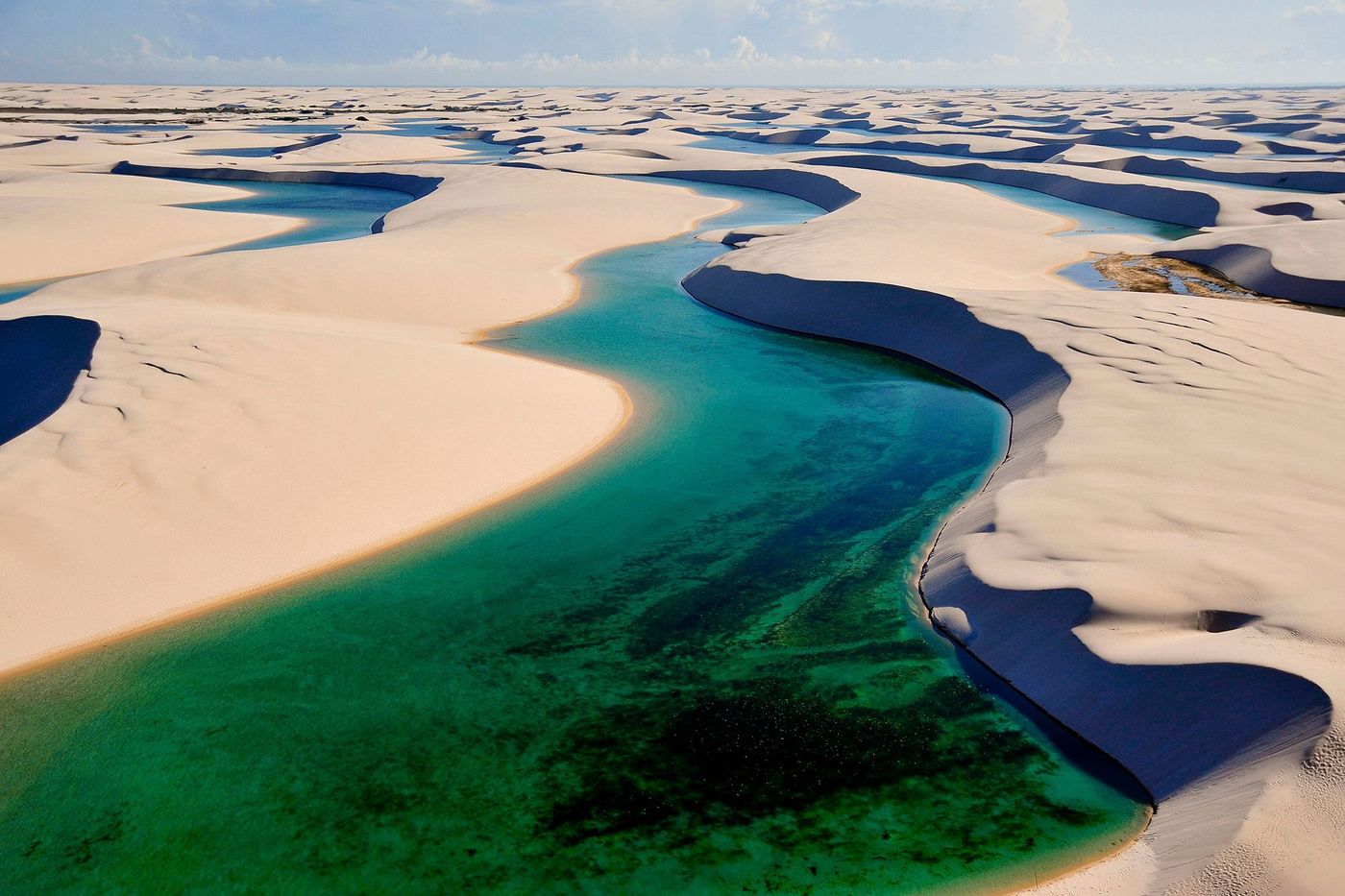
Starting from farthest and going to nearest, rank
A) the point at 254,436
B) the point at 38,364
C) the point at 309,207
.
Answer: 1. the point at 309,207
2. the point at 38,364
3. the point at 254,436

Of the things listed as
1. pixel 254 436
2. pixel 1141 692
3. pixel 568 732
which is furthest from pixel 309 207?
pixel 1141 692

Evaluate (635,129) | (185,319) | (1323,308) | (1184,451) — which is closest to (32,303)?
(185,319)

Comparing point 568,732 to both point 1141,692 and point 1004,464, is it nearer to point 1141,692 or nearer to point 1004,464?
point 1141,692

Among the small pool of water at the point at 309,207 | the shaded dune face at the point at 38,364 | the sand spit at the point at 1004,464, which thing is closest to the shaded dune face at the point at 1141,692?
the sand spit at the point at 1004,464

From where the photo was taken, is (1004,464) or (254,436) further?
(1004,464)

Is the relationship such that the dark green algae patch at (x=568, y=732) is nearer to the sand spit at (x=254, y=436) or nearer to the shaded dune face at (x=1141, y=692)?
the shaded dune face at (x=1141, y=692)

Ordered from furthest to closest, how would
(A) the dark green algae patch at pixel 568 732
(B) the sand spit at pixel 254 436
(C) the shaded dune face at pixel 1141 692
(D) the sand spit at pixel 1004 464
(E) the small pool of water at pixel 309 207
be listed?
(E) the small pool of water at pixel 309 207, (B) the sand spit at pixel 254 436, (D) the sand spit at pixel 1004 464, (A) the dark green algae patch at pixel 568 732, (C) the shaded dune face at pixel 1141 692
